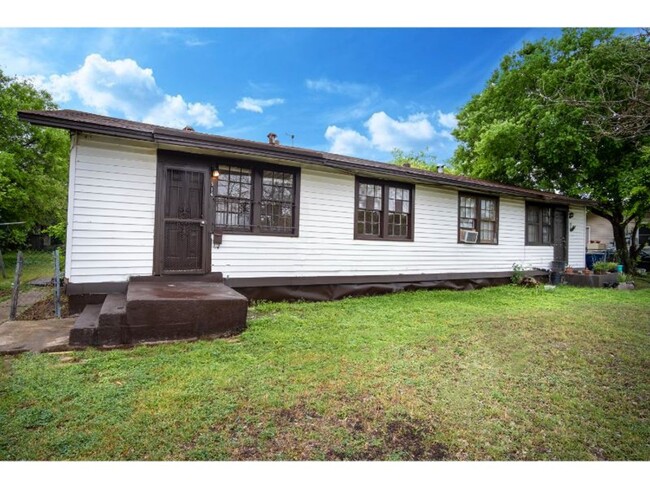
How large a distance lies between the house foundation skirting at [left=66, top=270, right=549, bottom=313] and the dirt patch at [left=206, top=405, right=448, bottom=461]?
3924 millimetres

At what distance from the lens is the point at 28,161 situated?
16.4m

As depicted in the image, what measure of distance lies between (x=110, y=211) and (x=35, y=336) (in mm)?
1980

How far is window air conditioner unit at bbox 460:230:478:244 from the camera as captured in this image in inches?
359

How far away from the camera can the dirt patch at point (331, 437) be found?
6.75ft

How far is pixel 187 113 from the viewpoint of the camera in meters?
28.8

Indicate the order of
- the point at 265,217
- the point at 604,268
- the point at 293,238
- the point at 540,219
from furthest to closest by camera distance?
1. the point at 604,268
2. the point at 540,219
3. the point at 293,238
4. the point at 265,217

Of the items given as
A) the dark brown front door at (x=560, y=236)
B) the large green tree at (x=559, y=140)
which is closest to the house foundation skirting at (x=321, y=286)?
the dark brown front door at (x=560, y=236)

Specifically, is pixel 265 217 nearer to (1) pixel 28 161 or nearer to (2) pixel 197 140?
(2) pixel 197 140

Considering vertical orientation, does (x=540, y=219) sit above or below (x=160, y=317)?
above

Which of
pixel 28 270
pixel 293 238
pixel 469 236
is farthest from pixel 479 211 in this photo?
pixel 28 270

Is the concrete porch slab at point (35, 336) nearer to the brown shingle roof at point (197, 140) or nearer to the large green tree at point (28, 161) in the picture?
the brown shingle roof at point (197, 140)

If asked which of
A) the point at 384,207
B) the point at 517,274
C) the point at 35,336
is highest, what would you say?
the point at 384,207

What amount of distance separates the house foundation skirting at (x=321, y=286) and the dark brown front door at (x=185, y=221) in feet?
2.24

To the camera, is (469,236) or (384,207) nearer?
(384,207)
